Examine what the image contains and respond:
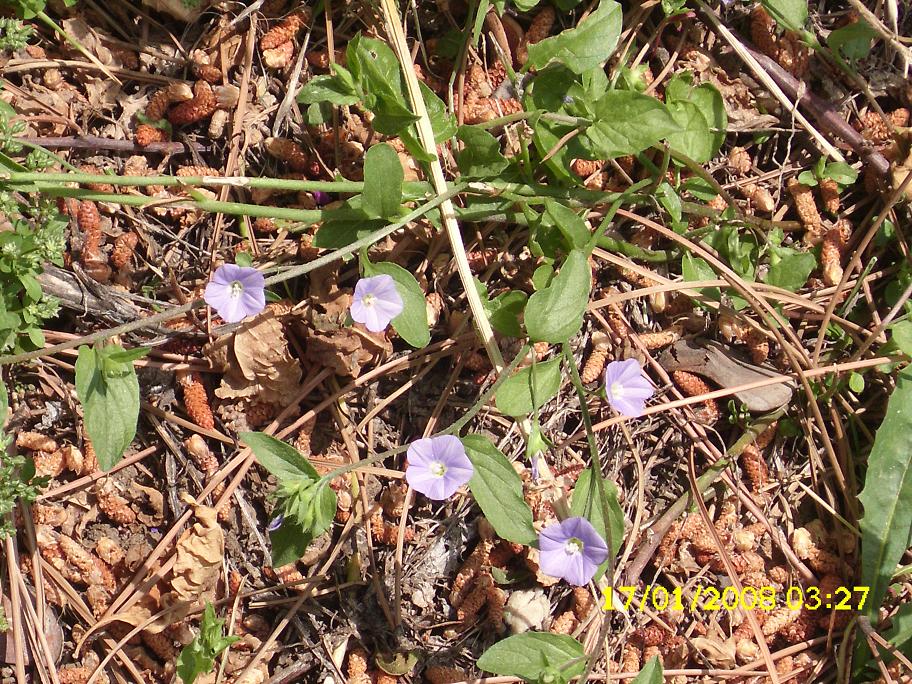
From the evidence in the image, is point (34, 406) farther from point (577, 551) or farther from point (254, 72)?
point (577, 551)

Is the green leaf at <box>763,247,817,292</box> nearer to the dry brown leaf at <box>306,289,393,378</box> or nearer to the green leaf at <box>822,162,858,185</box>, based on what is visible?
the green leaf at <box>822,162,858,185</box>

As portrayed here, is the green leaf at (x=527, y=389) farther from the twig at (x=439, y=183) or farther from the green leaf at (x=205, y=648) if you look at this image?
the green leaf at (x=205, y=648)

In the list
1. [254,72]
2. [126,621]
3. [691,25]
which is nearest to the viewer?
[126,621]

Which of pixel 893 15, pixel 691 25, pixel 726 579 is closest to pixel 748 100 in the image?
pixel 691 25

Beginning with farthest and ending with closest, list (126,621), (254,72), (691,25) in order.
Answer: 1. (691,25)
2. (254,72)
3. (126,621)

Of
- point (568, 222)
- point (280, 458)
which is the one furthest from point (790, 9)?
point (280, 458)

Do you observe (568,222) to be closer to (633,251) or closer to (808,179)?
(633,251)

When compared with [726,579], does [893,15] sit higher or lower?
higher
